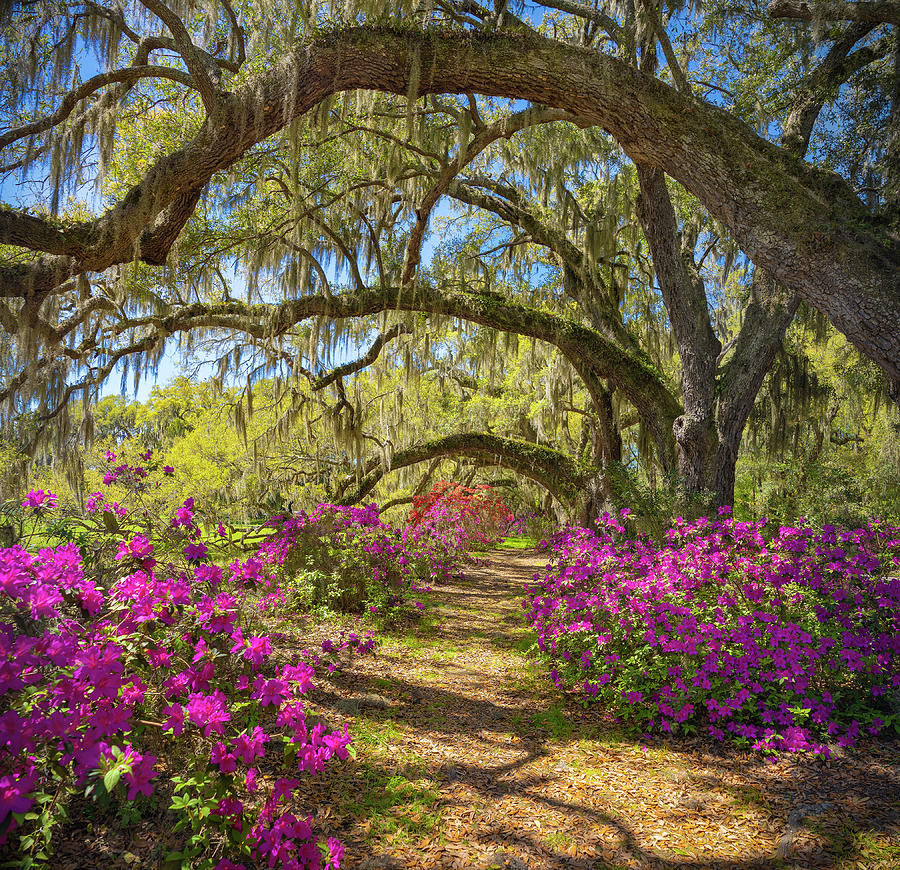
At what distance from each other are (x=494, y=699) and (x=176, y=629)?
8.74 feet

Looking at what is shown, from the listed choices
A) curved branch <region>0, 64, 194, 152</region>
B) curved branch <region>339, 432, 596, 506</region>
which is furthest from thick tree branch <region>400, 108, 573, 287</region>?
curved branch <region>339, 432, 596, 506</region>

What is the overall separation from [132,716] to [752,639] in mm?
3220

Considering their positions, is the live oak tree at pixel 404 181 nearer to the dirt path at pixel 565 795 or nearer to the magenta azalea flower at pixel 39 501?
the magenta azalea flower at pixel 39 501

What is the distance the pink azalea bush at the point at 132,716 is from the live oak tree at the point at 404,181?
222cm

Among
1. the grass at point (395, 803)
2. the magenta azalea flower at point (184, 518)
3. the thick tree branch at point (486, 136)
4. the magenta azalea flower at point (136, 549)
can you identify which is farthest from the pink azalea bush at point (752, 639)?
the thick tree branch at point (486, 136)

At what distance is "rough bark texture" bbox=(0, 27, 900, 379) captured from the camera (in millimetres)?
3172

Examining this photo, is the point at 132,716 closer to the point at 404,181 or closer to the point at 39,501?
the point at 39,501

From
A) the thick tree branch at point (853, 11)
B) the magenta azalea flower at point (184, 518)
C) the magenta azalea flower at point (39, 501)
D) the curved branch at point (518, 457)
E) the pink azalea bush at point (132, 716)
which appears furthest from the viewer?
the curved branch at point (518, 457)

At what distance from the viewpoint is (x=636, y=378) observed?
22.0 feet

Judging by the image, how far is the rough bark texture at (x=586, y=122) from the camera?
3.17 m

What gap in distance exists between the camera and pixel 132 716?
1858mm

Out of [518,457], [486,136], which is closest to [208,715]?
[486,136]

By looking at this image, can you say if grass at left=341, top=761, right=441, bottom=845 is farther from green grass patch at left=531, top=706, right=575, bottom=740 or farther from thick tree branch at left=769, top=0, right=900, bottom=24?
thick tree branch at left=769, top=0, right=900, bottom=24

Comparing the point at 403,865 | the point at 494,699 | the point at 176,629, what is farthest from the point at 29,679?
the point at 494,699
